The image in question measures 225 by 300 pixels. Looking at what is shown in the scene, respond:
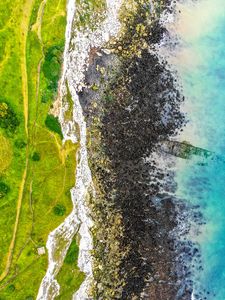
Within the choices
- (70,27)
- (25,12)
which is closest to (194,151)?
(70,27)

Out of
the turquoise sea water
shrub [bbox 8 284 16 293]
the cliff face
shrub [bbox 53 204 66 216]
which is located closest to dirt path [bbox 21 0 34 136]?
the cliff face

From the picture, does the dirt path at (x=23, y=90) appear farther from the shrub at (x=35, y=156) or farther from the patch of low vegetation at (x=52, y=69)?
the patch of low vegetation at (x=52, y=69)

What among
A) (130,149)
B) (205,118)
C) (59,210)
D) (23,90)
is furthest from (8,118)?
(205,118)

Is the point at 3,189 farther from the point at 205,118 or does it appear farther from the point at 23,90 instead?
the point at 205,118

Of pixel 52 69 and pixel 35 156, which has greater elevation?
pixel 52 69

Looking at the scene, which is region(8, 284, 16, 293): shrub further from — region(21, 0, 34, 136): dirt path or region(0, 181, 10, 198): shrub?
region(21, 0, 34, 136): dirt path

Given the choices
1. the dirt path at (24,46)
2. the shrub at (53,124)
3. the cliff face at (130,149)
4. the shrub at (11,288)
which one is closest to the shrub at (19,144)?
the dirt path at (24,46)
